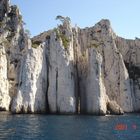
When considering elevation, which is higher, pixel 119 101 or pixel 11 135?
pixel 119 101

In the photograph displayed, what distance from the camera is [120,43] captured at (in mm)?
150250

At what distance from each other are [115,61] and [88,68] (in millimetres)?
26510

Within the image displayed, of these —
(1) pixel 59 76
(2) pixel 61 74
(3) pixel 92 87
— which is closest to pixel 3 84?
(1) pixel 59 76

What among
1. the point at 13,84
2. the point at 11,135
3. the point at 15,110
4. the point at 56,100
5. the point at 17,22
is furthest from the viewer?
the point at 17,22

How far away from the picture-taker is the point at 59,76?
329 feet

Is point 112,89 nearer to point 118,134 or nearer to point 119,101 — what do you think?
point 119,101

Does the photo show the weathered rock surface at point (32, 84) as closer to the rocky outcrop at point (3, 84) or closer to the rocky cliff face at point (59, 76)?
the rocky cliff face at point (59, 76)

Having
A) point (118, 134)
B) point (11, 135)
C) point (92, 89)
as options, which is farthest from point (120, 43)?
point (11, 135)

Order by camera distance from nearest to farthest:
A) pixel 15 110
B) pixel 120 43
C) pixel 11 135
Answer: pixel 11 135, pixel 15 110, pixel 120 43

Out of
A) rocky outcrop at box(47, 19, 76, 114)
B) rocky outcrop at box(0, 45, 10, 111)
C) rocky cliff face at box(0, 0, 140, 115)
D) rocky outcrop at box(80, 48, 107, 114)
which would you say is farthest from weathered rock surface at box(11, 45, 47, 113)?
rocky outcrop at box(80, 48, 107, 114)

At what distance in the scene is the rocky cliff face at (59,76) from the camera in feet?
317

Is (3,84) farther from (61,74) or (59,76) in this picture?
(61,74)

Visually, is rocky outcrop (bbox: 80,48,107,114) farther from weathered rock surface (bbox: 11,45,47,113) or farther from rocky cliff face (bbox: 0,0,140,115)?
weathered rock surface (bbox: 11,45,47,113)

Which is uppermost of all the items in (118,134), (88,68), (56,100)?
(88,68)
